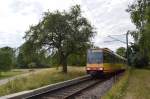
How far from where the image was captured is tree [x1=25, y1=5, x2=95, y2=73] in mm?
42531

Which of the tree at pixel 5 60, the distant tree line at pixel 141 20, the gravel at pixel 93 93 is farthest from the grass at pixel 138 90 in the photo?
the tree at pixel 5 60

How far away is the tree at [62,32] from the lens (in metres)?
42.5

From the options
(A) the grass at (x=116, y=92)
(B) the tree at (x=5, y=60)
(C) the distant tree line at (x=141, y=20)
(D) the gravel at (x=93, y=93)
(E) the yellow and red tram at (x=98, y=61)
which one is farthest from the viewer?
(B) the tree at (x=5, y=60)

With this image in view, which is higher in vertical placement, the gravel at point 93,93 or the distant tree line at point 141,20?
the distant tree line at point 141,20

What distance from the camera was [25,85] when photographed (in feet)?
78.8

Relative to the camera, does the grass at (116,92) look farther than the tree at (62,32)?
No

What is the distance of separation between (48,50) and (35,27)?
364 centimetres

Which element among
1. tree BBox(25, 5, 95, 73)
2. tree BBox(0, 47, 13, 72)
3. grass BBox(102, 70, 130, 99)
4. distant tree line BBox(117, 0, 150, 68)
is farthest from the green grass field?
tree BBox(0, 47, 13, 72)

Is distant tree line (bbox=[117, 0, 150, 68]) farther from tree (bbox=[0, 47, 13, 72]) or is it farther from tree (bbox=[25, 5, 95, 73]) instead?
tree (bbox=[0, 47, 13, 72])

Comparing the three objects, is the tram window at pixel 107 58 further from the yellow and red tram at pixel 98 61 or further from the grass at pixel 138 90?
the grass at pixel 138 90

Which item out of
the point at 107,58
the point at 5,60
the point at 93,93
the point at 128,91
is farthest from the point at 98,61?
the point at 5,60

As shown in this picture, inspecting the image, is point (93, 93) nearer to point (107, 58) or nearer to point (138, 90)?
point (138, 90)

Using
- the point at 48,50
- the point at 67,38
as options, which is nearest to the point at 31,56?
the point at 48,50

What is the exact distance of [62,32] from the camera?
43219 mm
